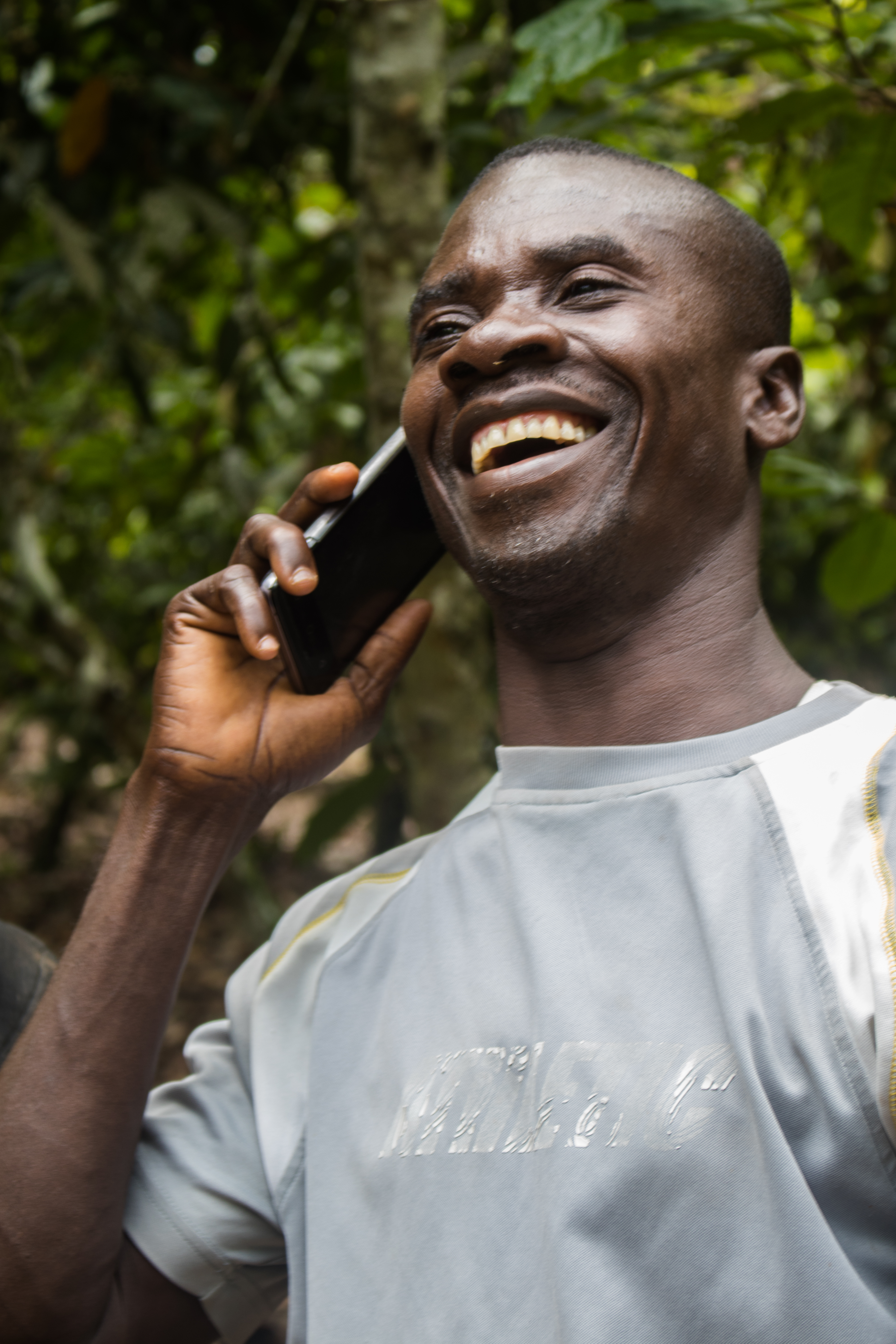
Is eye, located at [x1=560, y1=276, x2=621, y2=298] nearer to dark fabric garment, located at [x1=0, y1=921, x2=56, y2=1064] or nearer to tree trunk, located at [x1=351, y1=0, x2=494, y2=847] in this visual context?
tree trunk, located at [x1=351, y1=0, x2=494, y2=847]

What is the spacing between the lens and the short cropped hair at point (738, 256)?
5.22ft

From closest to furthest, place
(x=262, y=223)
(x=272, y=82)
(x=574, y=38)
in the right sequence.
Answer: (x=574, y=38)
(x=272, y=82)
(x=262, y=223)

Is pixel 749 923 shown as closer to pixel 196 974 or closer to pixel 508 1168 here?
pixel 508 1168

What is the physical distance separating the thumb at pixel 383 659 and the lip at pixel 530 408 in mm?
422

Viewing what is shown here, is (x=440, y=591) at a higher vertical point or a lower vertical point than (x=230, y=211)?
lower

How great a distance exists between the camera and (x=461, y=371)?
1.55 metres

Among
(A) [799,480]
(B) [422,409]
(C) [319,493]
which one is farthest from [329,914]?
(A) [799,480]

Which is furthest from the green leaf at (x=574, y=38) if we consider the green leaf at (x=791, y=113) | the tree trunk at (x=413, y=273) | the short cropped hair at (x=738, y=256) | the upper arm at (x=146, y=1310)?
the upper arm at (x=146, y=1310)

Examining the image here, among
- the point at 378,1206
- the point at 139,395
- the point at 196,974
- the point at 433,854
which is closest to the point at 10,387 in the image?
the point at 139,395

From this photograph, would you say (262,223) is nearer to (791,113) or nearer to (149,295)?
(149,295)

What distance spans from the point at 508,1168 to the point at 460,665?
49.5 inches

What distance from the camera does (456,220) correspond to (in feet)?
5.46

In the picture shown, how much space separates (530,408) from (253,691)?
605 millimetres

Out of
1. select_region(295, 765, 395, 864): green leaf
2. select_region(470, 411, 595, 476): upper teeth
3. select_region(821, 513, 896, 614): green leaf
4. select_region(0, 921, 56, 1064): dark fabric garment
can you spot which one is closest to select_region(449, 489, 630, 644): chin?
select_region(470, 411, 595, 476): upper teeth
